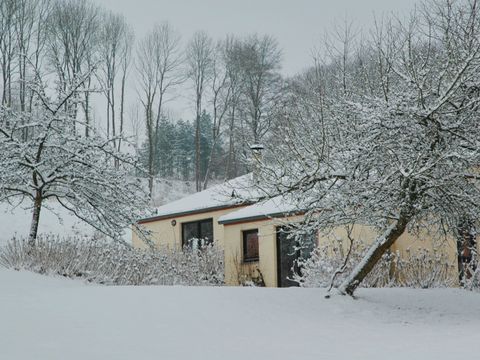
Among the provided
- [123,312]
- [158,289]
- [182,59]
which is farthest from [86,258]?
[182,59]

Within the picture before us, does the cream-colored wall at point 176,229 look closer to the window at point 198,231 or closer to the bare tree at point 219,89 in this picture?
the window at point 198,231

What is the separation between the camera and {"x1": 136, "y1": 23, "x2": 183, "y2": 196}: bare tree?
32.4m

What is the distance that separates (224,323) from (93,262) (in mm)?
4625

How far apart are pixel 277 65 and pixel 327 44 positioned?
72.8 feet

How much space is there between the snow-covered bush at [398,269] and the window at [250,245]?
3524 millimetres

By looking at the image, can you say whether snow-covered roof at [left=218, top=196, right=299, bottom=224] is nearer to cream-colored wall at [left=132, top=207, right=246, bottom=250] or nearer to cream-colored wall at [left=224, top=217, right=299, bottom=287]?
cream-colored wall at [left=224, top=217, right=299, bottom=287]

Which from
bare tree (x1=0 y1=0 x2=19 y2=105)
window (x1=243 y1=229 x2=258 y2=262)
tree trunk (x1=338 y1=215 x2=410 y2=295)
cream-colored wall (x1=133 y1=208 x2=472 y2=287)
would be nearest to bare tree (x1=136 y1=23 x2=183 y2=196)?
bare tree (x1=0 y1=0 x2=19 y2=105)

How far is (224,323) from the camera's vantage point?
273 inches

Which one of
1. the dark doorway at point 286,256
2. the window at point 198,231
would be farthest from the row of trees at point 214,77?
the dark doorway at point 286,256

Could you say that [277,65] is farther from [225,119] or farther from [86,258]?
[86,258]

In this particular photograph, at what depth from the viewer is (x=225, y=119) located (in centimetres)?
3412

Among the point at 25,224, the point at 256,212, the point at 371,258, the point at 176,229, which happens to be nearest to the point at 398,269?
the point at 371,258

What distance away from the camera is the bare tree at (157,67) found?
3244 cm

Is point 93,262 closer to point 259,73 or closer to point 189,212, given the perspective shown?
point 189,212
